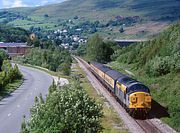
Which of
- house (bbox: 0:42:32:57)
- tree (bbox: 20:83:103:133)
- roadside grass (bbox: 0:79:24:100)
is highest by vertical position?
tree (bbox: 20:83:103:133)

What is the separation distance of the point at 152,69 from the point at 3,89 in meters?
19.0

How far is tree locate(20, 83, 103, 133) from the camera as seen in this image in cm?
2262

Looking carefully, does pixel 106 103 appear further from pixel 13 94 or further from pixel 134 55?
pixel 134 55

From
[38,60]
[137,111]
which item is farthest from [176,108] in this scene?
[38,60]

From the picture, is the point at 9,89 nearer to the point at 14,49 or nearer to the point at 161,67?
the point at 161,67

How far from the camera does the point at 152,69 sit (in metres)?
59.7

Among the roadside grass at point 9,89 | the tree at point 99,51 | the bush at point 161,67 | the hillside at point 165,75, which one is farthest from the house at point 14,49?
the bush at point 161,67

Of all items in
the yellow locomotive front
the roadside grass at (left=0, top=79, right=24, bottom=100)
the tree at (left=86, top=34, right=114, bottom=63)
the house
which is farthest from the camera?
the house

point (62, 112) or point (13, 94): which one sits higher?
point (62, 112)

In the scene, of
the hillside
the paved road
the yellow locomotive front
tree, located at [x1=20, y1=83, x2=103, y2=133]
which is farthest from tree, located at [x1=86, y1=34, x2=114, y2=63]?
tree, located at [x1=20, y1=83, x2=103, y2=133]

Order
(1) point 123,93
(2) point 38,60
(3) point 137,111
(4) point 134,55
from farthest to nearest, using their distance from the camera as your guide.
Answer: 1. (2) point 38,60
2. (4) point 134,55
3. (1) point 123,93
4. (3) point 137,111

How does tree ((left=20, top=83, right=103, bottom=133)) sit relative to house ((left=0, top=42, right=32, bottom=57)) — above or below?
above

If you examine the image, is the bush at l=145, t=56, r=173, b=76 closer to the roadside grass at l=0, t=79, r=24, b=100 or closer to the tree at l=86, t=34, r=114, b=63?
the roadside grass at l=0, t=79, r=24, b=100

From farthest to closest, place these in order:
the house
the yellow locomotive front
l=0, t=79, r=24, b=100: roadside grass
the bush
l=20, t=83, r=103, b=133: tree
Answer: the house
l=0, t=79, r=24, b=100: roadside grass
the bush
the yellow locomotive front
l=20, t=83, r=103, b=133: tree
